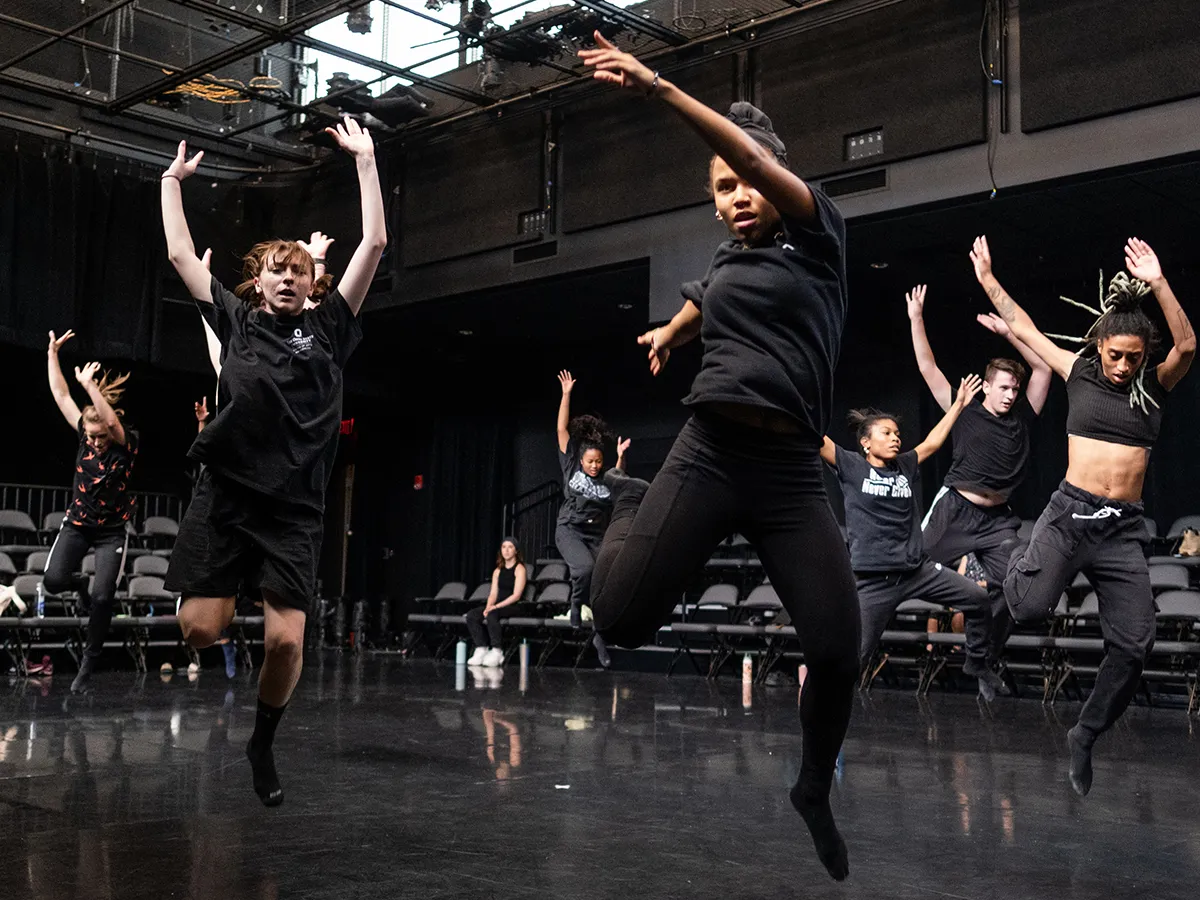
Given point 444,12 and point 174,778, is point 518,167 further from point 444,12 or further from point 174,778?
point 174,778

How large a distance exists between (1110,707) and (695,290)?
2423mm

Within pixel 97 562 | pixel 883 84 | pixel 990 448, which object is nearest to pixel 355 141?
pixel 990 448

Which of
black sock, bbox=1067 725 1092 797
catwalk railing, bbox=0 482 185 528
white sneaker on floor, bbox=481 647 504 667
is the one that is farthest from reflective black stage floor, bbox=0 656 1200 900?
catwalk railing, bbox=0 482 185 528

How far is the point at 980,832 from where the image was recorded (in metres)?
3.63

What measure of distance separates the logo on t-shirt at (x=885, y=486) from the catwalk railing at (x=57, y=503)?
9.34m

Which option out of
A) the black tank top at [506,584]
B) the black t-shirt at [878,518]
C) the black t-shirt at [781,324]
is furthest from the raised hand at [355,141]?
the black tank top at [506,584]

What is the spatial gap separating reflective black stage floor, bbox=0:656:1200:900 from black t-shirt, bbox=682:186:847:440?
1.21 meters

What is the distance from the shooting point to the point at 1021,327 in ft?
15.0

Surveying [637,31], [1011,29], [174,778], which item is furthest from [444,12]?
[174,778]

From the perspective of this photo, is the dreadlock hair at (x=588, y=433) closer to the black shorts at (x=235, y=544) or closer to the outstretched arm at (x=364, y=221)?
the outstretched arm at (x=364, y=221)

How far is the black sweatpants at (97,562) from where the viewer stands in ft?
24.2

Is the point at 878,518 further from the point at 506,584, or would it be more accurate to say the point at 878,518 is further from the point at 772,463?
the point at 506,584

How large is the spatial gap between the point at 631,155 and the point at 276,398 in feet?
25.4

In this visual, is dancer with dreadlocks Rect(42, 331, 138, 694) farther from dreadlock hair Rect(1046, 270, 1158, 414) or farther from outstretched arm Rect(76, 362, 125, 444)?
dreadlock hair Rect(1046, 270, 1158, 414)
